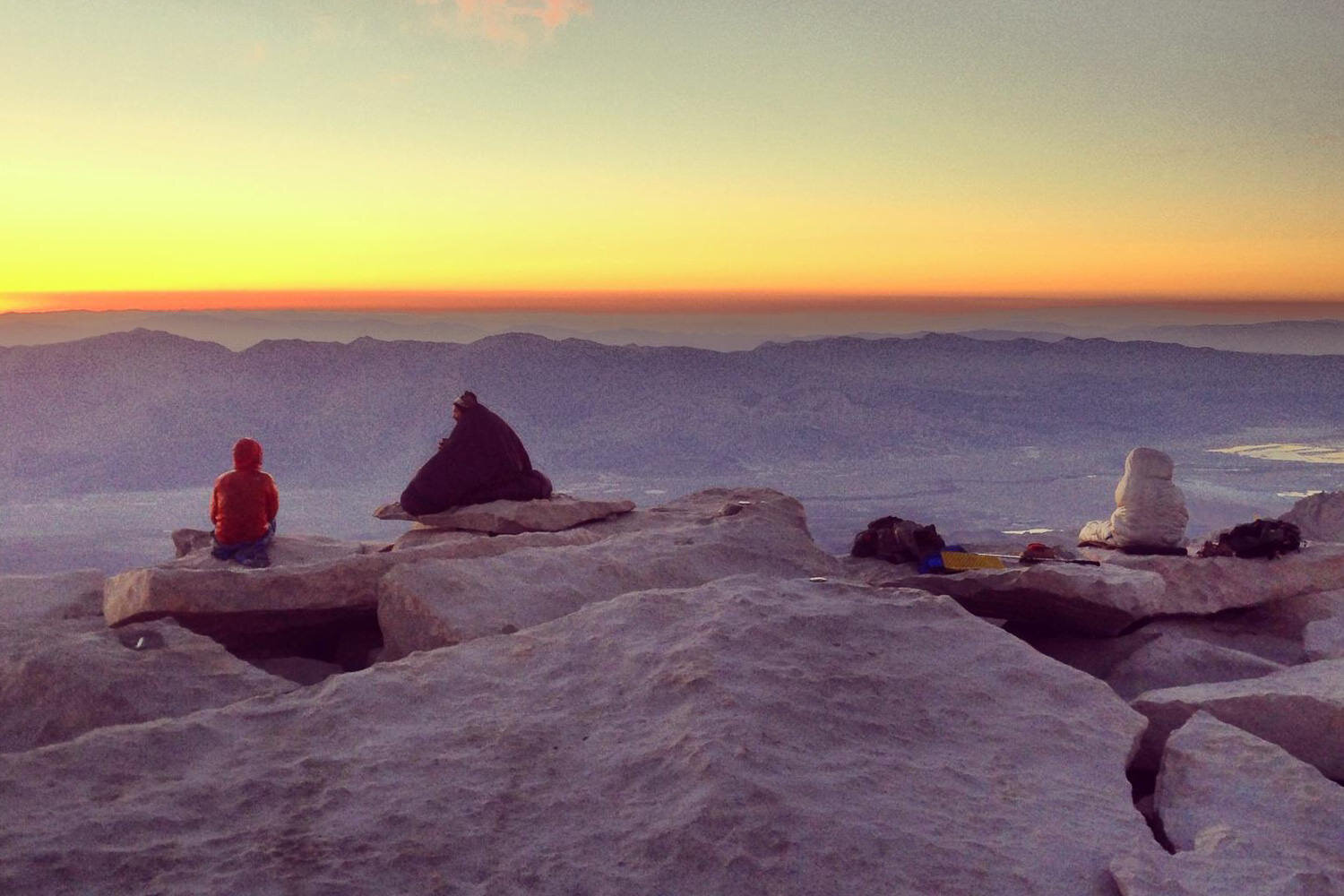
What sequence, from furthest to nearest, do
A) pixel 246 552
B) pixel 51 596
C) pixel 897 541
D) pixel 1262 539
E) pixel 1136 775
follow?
pixel 246 552 < pixel 897 541 < pixel 1262 539 < pixel 51 596 < pixel 1136 775

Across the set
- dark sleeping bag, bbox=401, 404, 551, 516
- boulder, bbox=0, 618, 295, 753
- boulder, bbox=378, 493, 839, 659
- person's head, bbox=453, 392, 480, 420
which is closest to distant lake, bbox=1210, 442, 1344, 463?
person's head, bbox=453, 392, 480, 420

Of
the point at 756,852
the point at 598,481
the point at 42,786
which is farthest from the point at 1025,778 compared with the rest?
the point at 598,481

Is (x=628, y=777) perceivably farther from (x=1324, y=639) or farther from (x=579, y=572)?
(x=1324, y=639)

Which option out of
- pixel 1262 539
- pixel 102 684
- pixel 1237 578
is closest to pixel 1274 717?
pixel 1237 578

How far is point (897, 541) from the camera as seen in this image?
25.4 feet

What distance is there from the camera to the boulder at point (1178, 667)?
5.70 m

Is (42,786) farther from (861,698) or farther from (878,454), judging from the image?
(878,454)

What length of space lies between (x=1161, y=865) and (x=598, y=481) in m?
103

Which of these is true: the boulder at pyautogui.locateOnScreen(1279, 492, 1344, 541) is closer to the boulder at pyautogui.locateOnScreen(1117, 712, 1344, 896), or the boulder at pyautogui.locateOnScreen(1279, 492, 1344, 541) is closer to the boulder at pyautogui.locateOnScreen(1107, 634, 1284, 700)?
the boulder at pyautogui.locateOnScreen(1107, 634, 1284, 700)

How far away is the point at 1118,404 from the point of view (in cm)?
14088

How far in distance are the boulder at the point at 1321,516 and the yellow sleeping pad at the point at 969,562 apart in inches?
276

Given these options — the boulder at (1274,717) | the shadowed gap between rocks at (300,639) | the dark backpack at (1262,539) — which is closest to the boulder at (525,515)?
the shadowed gap between rocks at (300,639)

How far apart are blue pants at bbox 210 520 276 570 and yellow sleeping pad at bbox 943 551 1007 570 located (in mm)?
5207

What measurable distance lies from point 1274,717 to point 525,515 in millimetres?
5917
